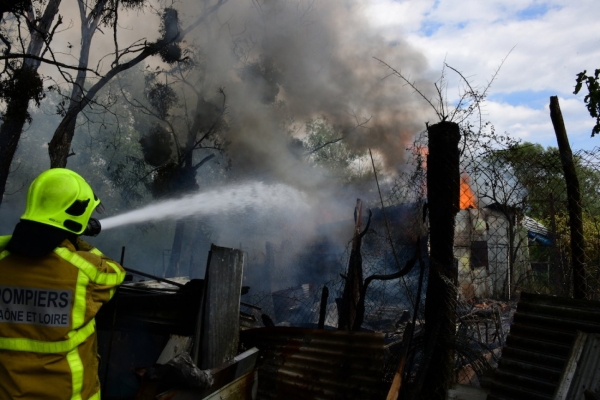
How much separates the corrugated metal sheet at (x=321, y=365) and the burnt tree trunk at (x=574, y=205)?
1.26 m

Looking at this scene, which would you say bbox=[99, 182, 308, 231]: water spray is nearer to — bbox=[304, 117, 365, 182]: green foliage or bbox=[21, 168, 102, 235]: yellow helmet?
bbox=[304, 117, 365, 182]: green foliage

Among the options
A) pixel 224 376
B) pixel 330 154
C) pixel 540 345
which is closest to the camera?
pixel 540 345

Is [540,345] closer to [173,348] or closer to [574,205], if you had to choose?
[574,205]

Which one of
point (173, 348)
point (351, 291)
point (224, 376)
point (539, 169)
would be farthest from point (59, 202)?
point (539, 169)

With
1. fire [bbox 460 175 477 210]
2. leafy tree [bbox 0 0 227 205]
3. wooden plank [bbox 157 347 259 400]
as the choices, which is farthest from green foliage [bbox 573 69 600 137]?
leafy tree [bbox 0 0 227 205]

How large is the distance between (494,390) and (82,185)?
7.59 feet

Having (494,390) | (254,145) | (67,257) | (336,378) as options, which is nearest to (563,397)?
(494,390)

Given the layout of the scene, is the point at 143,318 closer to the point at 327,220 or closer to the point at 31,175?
the point at 327,220

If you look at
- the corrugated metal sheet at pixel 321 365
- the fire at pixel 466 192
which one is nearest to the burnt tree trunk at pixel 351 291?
the corrugated metal sheet at pixel 321 365

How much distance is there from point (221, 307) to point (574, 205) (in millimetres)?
2392

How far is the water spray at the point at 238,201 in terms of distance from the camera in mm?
15059

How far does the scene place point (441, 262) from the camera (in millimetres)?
2898

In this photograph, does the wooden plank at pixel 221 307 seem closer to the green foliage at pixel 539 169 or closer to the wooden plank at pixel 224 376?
the wooden plank at pixel 224 376

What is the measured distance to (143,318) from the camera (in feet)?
10.5
